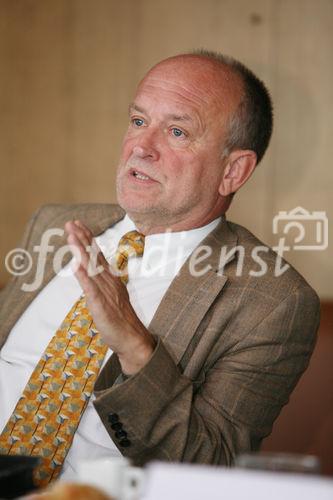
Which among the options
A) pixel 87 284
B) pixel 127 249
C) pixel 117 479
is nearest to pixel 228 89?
pixel 127 249

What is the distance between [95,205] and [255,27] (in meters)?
1.07

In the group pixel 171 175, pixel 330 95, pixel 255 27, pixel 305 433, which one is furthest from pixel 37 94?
pixel 305 433

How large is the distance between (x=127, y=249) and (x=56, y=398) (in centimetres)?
45

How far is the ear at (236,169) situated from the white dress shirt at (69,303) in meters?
0.10

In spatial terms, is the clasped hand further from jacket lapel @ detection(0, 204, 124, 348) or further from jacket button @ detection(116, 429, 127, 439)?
jacket lapel @ detection(0, 204, 124, 348)

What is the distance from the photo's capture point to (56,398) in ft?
6.41

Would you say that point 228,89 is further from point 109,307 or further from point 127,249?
point 109,307

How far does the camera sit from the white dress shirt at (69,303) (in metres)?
2.04

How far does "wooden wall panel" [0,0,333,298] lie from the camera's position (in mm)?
3012

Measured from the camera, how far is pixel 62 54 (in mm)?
3309

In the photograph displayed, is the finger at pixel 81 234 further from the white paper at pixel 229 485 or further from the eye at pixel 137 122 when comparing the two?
the white paper at pixel 229 485

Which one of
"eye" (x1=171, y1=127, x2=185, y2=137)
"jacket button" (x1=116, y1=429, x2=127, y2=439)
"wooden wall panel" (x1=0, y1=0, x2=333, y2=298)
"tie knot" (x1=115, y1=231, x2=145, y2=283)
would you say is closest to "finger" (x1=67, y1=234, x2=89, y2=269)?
"jacket button" (x1=116, y1=429, x2=127, y2=439)

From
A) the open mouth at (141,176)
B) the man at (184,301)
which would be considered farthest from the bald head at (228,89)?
the open mouth at (141,176)

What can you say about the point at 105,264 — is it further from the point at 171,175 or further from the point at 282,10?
the point at 282,10
